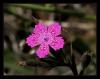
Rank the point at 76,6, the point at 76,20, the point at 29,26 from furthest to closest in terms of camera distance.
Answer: the point at 76,20, the point at 76,6, the point at 29,26

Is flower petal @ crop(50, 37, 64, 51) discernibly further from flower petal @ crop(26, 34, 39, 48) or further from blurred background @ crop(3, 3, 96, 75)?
blurred background @ crop(3, 3, 96, 75)

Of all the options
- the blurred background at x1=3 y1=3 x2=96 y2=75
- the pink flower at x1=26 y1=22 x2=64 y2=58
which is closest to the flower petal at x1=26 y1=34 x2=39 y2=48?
the pink flower at x1=26 y1=22 x2=64 y2=58

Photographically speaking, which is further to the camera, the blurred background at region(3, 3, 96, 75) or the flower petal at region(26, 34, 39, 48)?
the blurred background at region(3, 3, 96, 75)

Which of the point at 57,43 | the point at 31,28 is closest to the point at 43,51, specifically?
the point at 57,43

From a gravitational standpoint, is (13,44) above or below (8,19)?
below

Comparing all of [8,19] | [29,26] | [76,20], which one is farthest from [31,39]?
[76,20]

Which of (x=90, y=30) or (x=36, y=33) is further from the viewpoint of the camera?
(x=90, y=30)

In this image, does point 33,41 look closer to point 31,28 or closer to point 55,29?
point 55,29

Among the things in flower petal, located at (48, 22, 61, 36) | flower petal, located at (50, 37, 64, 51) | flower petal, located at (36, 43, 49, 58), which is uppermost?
flower petal, located at (48, 22, 61, 36)

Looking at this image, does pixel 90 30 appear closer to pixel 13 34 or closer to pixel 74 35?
pixel 74 35
